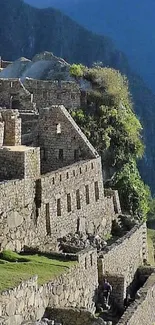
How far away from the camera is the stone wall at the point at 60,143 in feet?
111

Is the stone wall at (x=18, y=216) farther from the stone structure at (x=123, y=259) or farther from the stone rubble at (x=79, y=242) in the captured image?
the stone structure at (x=123, y=259)

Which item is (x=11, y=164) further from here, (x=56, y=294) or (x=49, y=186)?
(x=56, y=294)

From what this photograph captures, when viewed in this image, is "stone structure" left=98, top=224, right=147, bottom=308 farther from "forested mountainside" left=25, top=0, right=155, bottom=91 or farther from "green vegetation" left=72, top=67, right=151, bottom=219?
"forested mountainside" left=25, top=0, right=155, bottom=91

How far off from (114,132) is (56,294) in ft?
79.0

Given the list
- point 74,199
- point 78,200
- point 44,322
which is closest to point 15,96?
point 78,200

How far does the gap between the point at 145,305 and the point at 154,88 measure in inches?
5908

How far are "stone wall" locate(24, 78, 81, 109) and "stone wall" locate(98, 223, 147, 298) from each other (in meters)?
13.2

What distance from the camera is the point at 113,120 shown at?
46031mm

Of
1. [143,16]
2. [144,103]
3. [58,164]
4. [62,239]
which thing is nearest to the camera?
[62,239]

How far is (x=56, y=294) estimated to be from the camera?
73.3 feet

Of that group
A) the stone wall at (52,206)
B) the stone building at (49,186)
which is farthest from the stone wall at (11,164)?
the stone wall at (52,206)

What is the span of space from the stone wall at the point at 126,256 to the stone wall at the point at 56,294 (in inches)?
63.1

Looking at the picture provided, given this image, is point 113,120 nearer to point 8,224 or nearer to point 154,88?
point 8,224

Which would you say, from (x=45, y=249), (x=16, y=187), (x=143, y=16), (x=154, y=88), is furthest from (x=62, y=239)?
(x=143, y=16)
